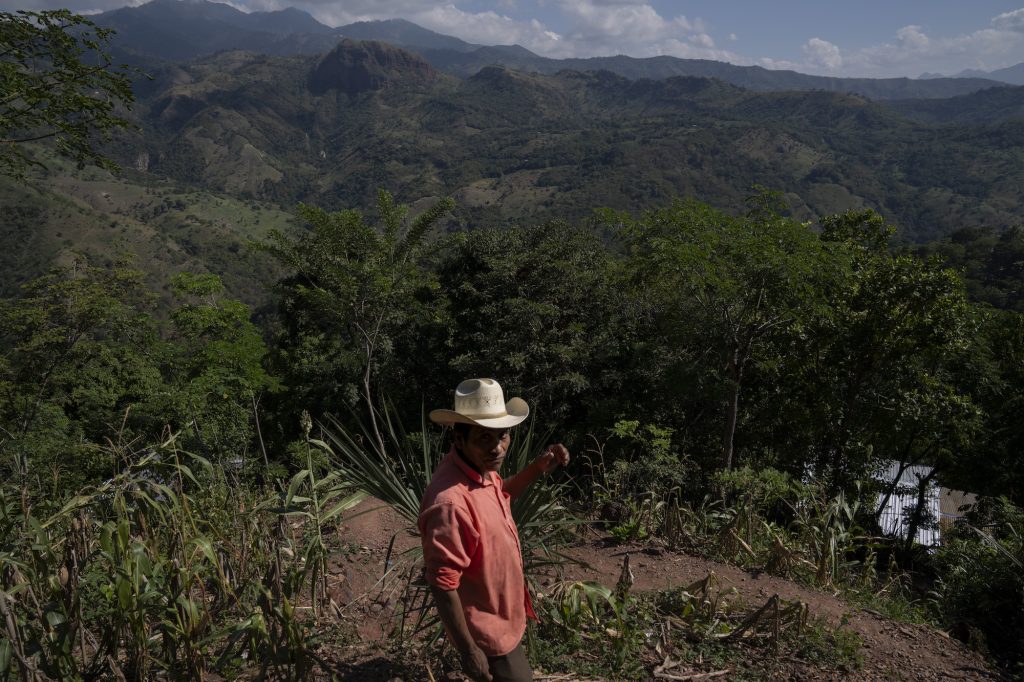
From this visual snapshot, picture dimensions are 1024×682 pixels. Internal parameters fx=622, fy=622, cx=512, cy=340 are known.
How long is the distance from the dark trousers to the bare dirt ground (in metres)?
0.73

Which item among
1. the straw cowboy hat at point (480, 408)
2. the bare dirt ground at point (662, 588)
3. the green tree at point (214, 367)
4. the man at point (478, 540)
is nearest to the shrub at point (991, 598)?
the bare dirt ground at point (662, 588)

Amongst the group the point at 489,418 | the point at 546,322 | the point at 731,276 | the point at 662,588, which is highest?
the point at 489,418

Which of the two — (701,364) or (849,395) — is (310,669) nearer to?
(701,364)

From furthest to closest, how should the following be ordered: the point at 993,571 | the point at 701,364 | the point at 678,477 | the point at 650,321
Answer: the point at 650,321 → the point at 701,364 → the point at 678,477 → the point at 993,571

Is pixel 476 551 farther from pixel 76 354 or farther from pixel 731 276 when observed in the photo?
pixel 76 354

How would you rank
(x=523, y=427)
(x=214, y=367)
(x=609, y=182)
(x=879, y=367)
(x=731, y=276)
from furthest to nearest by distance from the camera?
1. (x=609, y=182)
2. (x=214, y=367)
3. (x=879, y=367)
4. (x=523, y=427)
5. (x=731, y=276)

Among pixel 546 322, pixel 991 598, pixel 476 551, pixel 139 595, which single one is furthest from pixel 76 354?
pixel 991 598

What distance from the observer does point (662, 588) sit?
4.06 metres

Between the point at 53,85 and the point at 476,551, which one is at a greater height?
the point at 53,85

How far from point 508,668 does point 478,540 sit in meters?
0.48

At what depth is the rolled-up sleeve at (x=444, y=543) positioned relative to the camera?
1926 millimetres

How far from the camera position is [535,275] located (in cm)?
1120

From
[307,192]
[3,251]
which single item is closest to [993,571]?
Answer: [3,251]

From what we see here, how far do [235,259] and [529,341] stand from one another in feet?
332
